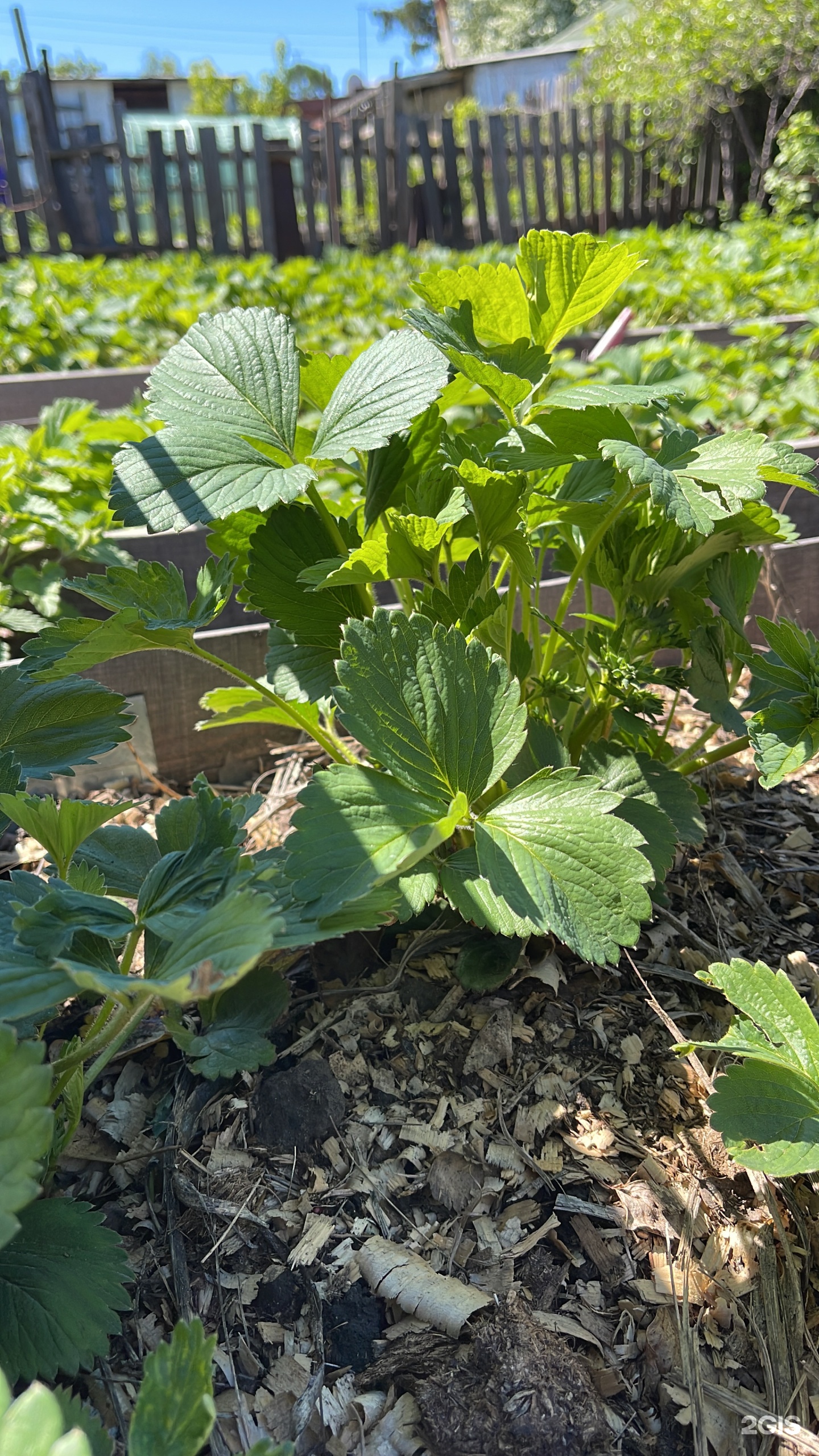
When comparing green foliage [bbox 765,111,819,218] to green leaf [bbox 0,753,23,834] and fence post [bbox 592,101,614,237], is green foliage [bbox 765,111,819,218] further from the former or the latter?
green leaf [bbox 0,753,23,834]

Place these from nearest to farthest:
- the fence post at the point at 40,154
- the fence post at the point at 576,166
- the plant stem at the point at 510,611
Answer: the plant stem at the point at 510,611
the fence post at the point at 40,154
the fence post at the point at 576,166

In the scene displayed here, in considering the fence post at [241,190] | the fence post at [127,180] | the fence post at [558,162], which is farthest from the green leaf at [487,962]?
the fence post at [558,162]

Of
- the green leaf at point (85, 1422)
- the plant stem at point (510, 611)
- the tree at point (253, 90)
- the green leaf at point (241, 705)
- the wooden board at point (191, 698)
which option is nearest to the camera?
the green leaf at point (85, 1422)

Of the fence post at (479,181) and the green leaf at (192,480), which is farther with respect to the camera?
Result: the fence post at (479,181)

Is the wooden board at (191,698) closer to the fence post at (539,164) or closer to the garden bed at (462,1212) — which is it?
the garden bed at (462,1212)

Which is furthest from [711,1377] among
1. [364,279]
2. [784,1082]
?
[364,279]

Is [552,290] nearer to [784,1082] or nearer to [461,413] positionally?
[784,1082]

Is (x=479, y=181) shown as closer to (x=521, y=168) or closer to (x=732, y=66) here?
(x=521, y=168)

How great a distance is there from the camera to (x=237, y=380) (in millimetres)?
1048

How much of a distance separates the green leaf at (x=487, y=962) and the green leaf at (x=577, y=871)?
270 millimetres

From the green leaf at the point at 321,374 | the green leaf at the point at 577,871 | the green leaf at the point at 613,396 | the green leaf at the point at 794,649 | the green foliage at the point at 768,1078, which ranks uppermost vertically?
the green leaf at the point at 321,374

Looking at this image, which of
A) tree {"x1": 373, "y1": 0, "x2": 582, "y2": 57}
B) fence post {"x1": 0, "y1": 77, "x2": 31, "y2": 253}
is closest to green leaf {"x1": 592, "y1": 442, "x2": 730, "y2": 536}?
fence post {"x1": 0, "y1": 77, "x2": 31, "y2": 253}

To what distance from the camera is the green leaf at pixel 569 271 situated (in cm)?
102

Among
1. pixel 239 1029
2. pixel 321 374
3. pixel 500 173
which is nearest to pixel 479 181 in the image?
pixel 500 173
